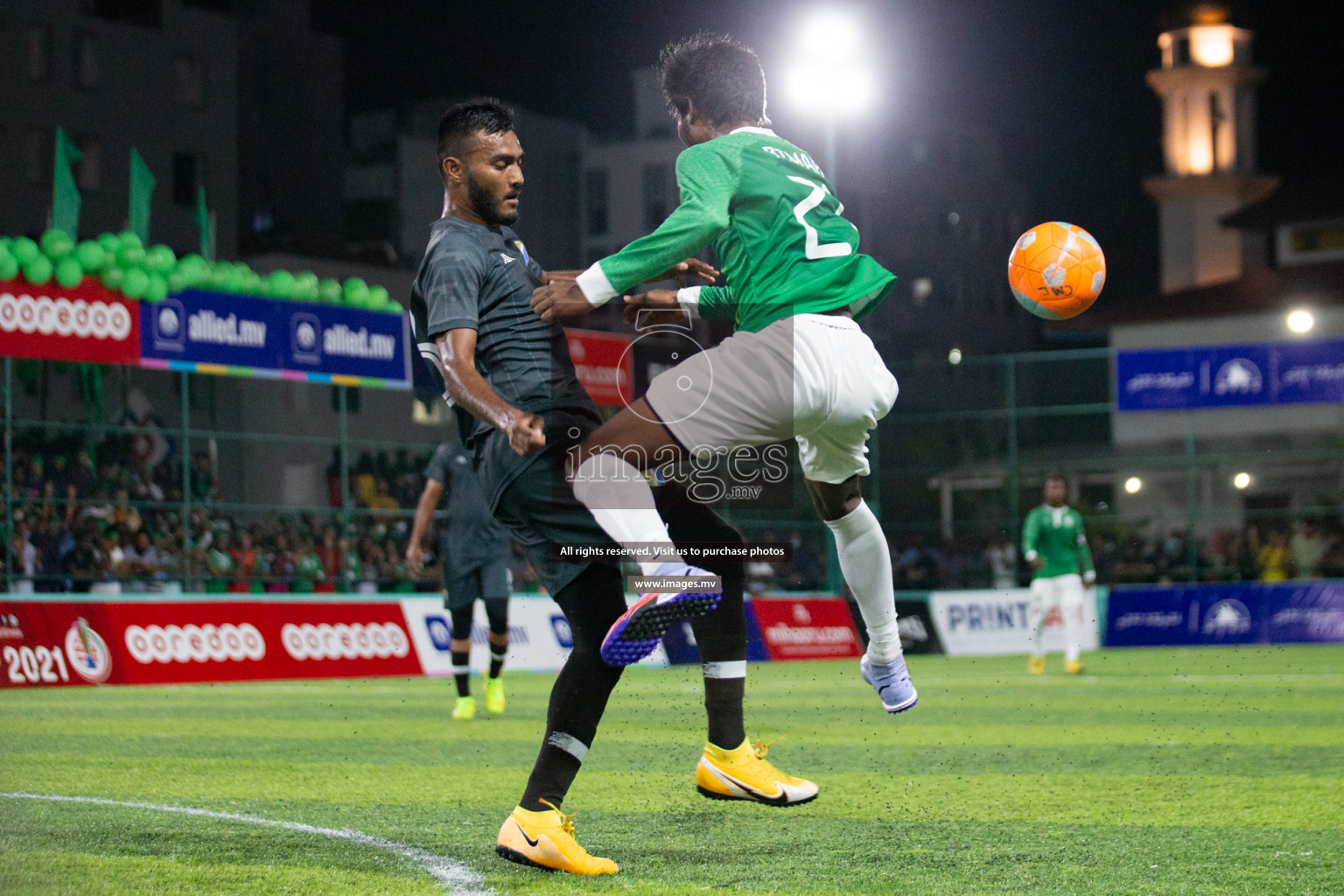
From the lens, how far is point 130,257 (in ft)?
52.4

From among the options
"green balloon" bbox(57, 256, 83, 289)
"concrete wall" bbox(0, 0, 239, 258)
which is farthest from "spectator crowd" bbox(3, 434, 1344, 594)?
"concrete wall" bbox(0, 0, 239, 258)

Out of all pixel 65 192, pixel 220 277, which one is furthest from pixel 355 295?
pixel 65 192

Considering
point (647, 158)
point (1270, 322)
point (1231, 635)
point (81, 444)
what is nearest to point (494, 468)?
point (81, 444)

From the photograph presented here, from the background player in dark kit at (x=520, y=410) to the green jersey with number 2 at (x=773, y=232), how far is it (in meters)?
0.28

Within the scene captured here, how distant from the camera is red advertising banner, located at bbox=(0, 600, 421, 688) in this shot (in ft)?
47.6

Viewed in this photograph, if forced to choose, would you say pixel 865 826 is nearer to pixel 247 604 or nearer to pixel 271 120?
A: pixel 247 604

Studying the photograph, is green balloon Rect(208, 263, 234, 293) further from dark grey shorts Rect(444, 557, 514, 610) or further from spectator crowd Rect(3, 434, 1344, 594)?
dark grey shorts Rect(444, 557, 514, 610)

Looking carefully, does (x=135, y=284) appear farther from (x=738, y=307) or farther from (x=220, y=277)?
(x=738, y=307)

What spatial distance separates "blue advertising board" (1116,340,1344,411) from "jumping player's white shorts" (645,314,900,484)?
21.6 meters

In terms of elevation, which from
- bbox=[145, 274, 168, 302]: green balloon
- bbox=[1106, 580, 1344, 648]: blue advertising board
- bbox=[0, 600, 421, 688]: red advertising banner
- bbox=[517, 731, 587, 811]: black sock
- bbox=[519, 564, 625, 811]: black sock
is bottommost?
bbox=[1106, 580, 1344, 648]: blue advertising board

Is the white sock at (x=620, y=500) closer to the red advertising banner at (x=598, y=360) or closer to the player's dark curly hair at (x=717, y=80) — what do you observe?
the player's dark curly hair at (x=717, y=80)

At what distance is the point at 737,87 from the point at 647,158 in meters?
43.6

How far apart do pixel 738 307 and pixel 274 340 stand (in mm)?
13552

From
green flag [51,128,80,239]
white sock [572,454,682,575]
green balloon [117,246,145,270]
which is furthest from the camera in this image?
green flag [51,128,80,239]
